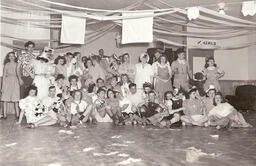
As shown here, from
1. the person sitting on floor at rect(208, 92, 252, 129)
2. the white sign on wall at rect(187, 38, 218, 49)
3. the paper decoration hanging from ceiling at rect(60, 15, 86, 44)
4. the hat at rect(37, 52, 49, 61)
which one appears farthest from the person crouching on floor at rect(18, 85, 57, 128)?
the white sign on wall at rect(187, 38, 218, 49)

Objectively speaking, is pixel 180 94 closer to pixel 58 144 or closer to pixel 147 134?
pixel 147 134

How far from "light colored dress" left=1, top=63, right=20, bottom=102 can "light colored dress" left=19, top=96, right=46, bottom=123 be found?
2.88ft

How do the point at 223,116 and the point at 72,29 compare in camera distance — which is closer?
the point at 72,29

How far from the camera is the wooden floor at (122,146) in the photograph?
12.0 feet

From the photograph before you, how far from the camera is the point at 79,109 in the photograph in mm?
6793

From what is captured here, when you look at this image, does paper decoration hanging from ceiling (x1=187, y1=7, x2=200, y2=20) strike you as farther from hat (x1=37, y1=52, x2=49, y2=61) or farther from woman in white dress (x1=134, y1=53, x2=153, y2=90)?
hat (x1=37, y1=52, x2=49, y2=61)

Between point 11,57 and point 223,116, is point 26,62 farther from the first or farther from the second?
point 223,116

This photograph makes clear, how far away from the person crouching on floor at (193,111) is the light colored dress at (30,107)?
2.73 m

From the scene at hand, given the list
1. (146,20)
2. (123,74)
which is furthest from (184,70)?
(146,20)

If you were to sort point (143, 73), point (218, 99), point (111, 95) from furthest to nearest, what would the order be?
point (143, 73), point (111, 95), point (218, 99)

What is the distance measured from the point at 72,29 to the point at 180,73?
254cm

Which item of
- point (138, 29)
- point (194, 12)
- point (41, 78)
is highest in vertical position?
point (194, 12)

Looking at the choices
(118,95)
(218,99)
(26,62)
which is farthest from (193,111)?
(26,62)

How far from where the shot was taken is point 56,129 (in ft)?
19.9
